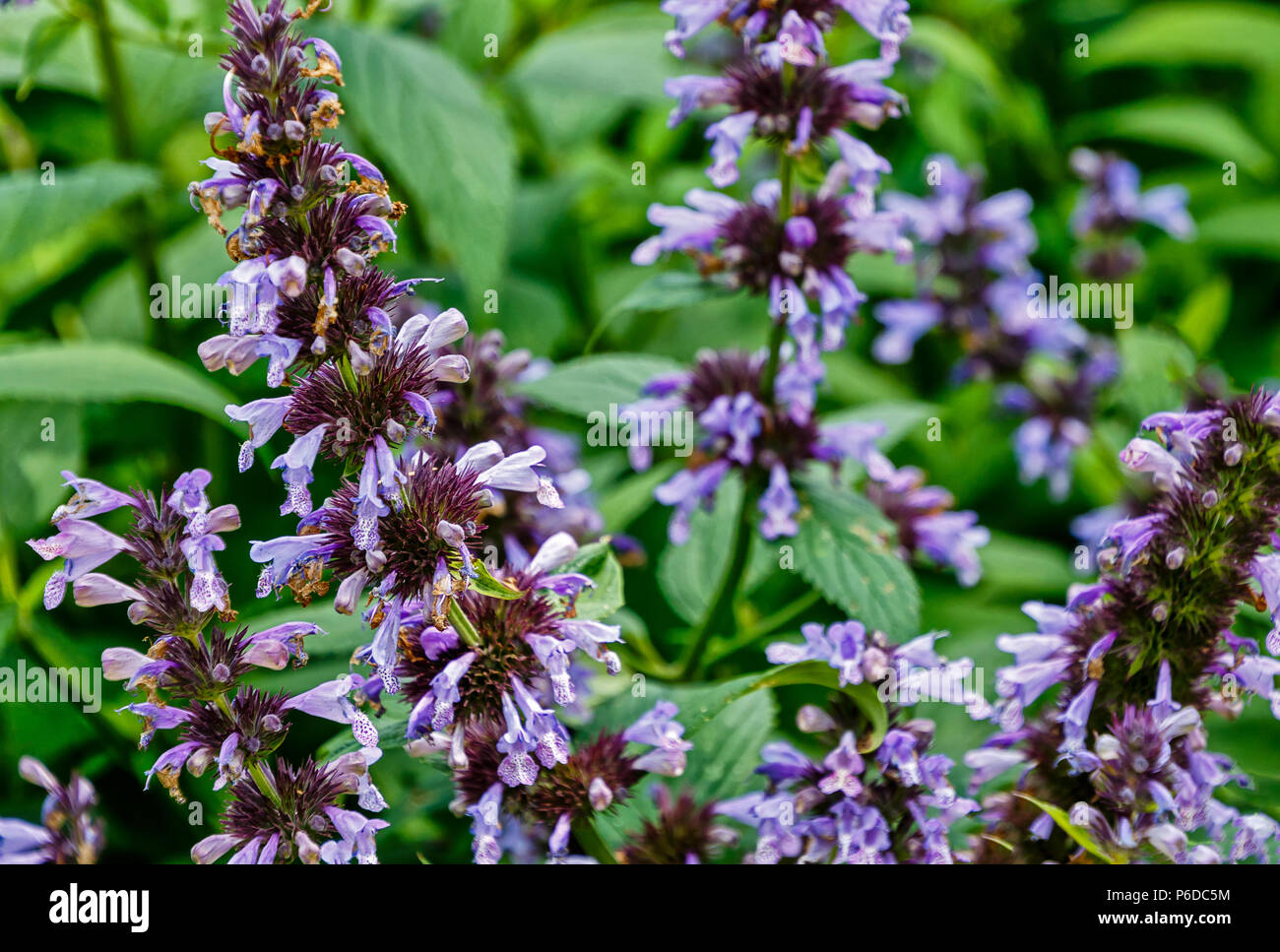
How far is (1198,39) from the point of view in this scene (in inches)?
126

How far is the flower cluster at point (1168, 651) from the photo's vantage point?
1309 millimetres

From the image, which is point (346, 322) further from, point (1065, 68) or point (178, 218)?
point (1065, 68)

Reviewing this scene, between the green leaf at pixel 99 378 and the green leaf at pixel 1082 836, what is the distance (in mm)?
1179

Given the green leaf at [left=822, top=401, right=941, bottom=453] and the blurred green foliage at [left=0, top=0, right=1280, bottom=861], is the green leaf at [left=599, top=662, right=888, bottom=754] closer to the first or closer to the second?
the blurred green foliage at [left=0, top=0, right=1280, bottom=861]

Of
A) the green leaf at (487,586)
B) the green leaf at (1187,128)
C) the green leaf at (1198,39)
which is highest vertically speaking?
the green leaf at (1198,39)

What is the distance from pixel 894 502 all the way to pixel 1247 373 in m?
1.48

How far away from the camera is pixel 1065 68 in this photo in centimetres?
382

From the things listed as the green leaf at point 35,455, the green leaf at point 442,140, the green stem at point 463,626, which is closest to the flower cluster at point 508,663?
the green stem at point 463,626

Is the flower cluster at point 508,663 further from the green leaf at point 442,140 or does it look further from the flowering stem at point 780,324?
the green leaf at point 442,140

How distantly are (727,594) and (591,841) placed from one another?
0.59 meters

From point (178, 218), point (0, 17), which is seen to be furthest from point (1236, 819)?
point (0, 17)

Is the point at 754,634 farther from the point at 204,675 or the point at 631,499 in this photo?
the point at 204,675

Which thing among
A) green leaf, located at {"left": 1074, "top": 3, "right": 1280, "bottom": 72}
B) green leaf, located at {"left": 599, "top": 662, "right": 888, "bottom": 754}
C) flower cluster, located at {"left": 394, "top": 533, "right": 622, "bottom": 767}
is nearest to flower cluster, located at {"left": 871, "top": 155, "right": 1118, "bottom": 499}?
green leaf, located at {"left": 1074, "top": 3, "right": 1280, "bottom": 72}

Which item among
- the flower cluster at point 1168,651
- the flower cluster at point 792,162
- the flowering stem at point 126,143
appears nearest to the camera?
the flower cluster at point 1168,651
